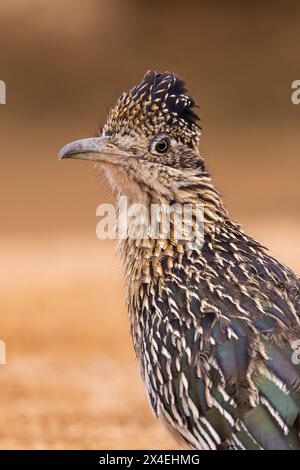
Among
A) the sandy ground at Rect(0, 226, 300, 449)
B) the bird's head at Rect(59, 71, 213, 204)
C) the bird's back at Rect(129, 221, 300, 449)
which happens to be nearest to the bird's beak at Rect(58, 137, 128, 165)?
the bird's head at Rect(59, 71, 213, 204)

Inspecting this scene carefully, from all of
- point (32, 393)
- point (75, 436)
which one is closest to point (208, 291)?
point (75, 436)

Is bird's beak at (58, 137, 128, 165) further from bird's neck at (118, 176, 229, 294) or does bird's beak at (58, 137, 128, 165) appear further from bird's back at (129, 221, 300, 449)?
bird's back at (129, 221, 300, 449)

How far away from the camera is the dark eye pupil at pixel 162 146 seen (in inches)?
226

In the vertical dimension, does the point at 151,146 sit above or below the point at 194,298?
above

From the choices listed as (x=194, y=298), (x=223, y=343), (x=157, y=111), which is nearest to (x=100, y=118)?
(x=157, y=111)

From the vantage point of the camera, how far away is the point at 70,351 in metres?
10.8

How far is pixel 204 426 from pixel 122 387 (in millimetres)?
4535

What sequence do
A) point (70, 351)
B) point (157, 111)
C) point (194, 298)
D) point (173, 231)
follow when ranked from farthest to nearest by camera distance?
point (70, 351) → point (157, 111) → point (173, 231) → point (194, 298)

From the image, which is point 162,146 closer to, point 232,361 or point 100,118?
point 232,361

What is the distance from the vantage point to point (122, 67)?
18125mm

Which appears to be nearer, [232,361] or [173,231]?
[232,361]

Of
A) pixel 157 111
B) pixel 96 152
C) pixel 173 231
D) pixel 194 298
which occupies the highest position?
pixel 157 111

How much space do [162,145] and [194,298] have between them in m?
0.86

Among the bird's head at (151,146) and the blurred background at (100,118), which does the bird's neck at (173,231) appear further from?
the blurred background at (100,118)
